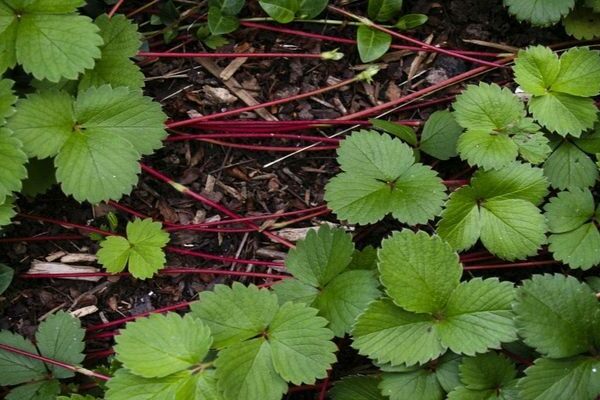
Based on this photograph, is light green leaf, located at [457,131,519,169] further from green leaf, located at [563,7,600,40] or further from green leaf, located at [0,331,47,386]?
green leaf, located at [0,331,47,386]

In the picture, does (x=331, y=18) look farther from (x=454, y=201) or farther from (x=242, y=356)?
(x=242, y=356)

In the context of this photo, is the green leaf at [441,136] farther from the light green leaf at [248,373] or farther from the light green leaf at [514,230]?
the light green leaf at [248,373]

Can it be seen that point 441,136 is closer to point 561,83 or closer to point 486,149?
point 486,149

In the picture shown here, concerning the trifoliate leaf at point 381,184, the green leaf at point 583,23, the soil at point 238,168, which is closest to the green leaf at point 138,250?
the soil at point 238,168

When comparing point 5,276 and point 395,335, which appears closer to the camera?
point 395,335

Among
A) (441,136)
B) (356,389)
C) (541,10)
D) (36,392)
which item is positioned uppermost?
(541,10)

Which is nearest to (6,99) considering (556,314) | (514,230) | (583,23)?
(514,230)
